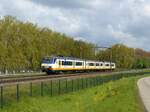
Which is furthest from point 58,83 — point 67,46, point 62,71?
point 67,46

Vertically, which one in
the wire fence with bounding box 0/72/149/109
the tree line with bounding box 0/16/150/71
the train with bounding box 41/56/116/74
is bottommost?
the wire fence with bounding box 0/72/149/109

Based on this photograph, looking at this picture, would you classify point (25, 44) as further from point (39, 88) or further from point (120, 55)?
point (120, 55)

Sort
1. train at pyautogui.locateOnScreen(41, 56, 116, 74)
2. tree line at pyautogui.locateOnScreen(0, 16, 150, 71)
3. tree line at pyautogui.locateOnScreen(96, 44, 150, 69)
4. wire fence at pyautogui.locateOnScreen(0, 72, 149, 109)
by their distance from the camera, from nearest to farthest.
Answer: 1. wire fence at pyautogui.locateOnScreen(0, 72, 149, 109)
2. train at pyautogui.locateOnScreen(41, 56, 116, 74)
3. tree line at pyautogui.locateOnScreen(0, 16, 150, 71)
4. tree line at pyautogui.locateOnScreen(96, 44, 150, 69)

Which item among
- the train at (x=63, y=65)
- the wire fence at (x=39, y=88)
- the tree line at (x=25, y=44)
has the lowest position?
the wire fence at (x=39, y=88)

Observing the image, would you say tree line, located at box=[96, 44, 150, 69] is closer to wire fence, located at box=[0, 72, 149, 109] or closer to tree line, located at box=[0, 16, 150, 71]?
tree line, located at box=[0, 16, 150, 71]

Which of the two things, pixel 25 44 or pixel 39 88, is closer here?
pixel 39 88

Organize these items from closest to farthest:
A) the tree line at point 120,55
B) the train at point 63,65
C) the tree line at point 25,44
A: the train at point 63,65, the tree line at point 25,44, the tree line at point 120,55

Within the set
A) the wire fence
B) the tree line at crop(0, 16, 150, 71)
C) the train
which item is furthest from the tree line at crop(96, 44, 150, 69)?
the wire fence

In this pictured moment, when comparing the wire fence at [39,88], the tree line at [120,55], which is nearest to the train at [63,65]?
the wire fence at [39,88]

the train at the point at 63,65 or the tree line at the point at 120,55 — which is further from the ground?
the tree line at the point at 120,55

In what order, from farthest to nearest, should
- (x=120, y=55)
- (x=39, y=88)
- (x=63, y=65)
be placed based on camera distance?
(x=120, y=55)
(x=63, y=65)
(x=39, y=88)

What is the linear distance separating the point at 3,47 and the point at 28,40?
10173 millimetres

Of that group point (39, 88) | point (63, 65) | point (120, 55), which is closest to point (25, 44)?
point (63, 65)

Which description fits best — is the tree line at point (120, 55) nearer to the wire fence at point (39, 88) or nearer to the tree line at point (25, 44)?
the tree line at point (25, 44)
